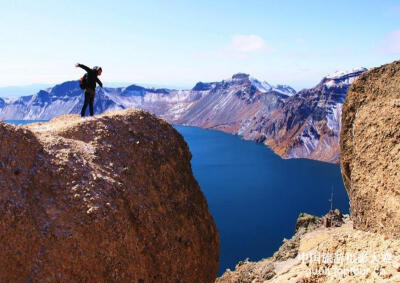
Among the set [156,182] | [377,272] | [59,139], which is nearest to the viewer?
[377,272]

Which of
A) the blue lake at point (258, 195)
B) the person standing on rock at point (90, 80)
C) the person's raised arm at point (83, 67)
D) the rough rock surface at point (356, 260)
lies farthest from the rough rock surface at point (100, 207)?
the blue lake at point (258, 195)

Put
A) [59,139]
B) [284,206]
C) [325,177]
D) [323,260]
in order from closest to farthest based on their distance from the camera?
1. [323,260]
2. [59,139]
3. [284,206]
4. [325,177]

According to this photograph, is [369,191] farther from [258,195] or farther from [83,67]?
[258,195]

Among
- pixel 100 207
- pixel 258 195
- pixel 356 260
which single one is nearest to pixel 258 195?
pixel 258 195

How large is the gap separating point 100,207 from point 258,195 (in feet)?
308

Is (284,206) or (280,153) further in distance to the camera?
(280,153)

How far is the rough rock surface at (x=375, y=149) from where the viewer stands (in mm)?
14953

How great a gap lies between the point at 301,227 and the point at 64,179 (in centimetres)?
4461

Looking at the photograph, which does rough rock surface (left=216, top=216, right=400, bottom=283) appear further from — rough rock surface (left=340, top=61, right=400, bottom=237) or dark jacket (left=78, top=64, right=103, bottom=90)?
dark jacket (left=78, top=64, right=103, bottom=90)

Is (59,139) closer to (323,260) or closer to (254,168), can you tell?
(323,260)

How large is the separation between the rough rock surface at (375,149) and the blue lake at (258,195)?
141ft

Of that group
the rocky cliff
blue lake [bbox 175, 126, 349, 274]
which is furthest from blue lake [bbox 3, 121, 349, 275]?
the rocky cliff

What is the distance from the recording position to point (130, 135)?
1510 centimetres

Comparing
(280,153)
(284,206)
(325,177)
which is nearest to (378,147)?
(284,206)
